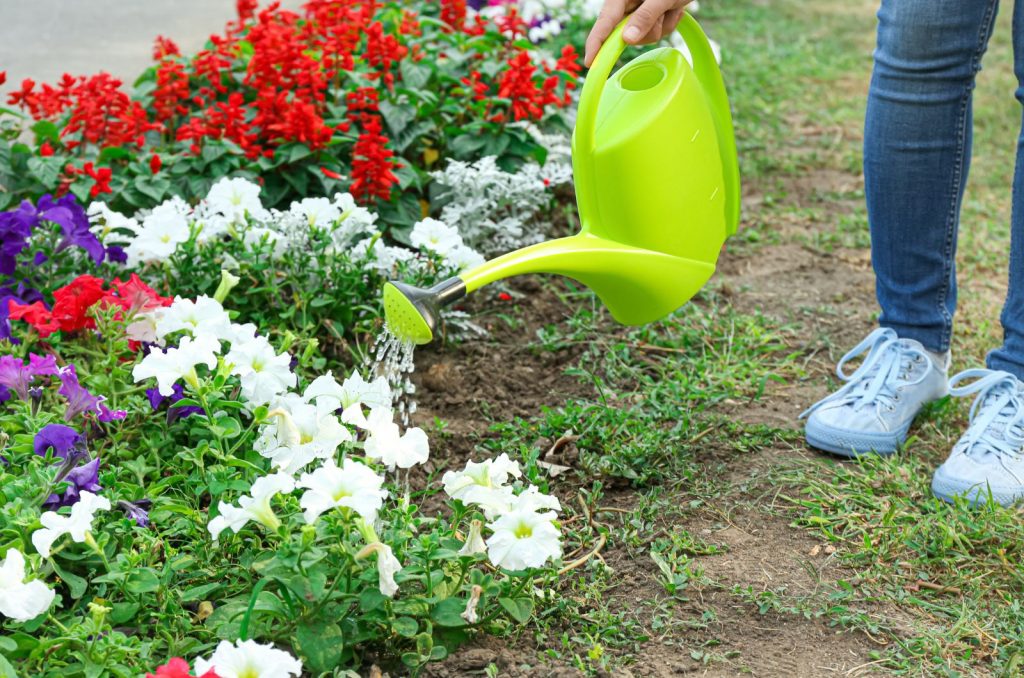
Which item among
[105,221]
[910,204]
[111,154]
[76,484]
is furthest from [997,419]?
[111,154]

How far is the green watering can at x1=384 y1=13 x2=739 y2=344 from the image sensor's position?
183cm

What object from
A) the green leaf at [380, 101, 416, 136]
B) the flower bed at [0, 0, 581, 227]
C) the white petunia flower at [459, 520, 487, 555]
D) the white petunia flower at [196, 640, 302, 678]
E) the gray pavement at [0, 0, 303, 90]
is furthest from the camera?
the gray pavement at [0, 0, 303, 90]

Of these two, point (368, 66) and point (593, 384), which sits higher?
point (368, 66)

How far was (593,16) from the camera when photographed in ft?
13.3

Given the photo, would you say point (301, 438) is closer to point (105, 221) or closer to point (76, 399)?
point (76, 399)

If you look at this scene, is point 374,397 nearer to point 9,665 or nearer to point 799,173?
point 9,665

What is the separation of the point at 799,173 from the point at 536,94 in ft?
4.05

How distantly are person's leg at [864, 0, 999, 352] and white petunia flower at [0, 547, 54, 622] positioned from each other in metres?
1.56

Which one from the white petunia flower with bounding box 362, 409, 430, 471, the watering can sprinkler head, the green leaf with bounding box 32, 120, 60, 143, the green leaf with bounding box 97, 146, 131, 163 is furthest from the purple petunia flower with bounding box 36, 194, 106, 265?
the white petunia flower with bounding box 362, 409, 430, 471

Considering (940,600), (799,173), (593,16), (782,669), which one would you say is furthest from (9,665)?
(593,16)

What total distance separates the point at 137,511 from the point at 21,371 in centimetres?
39

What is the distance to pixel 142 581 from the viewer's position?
147cm

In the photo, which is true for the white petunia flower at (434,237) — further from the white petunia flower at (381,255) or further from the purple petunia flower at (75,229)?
the purple petunia flower at (75,229)

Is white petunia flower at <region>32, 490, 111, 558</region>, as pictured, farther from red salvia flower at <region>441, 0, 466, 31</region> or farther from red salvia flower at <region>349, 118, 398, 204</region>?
red salvia flower at <region>441, 0, 466, 31</region>
